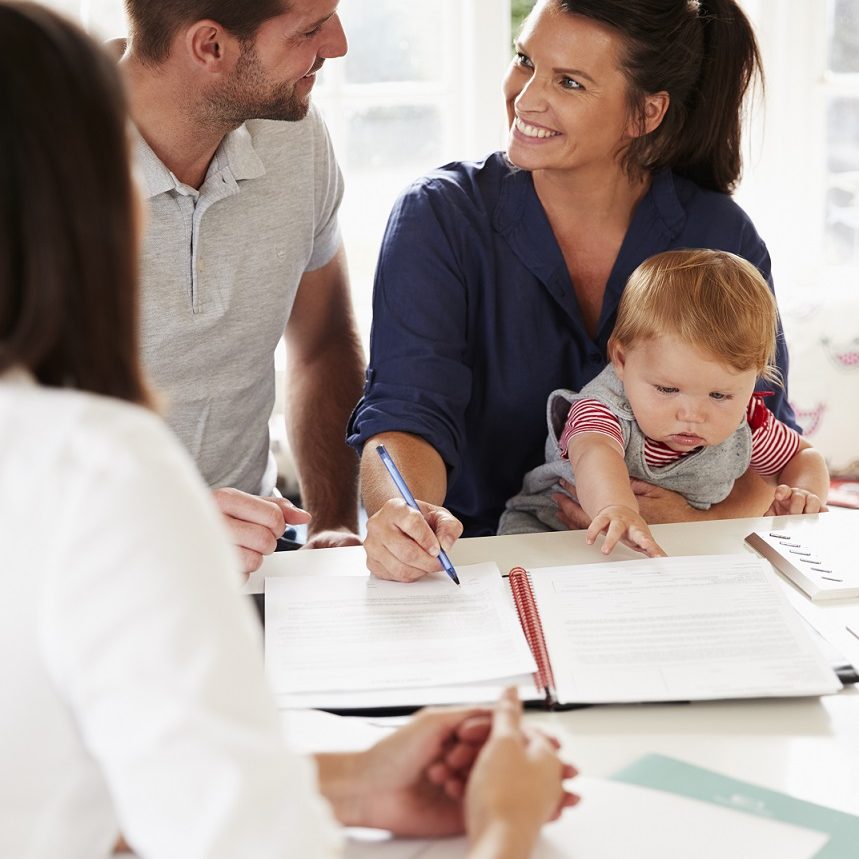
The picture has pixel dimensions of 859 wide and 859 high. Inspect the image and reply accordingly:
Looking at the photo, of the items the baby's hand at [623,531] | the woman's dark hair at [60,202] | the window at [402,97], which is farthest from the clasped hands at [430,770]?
A: the window at [402,97]

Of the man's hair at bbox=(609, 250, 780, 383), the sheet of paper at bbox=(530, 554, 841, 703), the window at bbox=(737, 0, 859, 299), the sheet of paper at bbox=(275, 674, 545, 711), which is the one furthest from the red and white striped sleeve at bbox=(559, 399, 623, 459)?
the window at bbox=(737, 0, 859, 299)

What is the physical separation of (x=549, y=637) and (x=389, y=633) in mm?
162

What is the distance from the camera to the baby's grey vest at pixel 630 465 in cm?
165

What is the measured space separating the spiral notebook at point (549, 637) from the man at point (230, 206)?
20.2 inches

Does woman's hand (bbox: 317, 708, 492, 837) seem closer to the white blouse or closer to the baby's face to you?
the white blouse

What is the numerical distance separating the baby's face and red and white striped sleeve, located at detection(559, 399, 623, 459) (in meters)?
0.04

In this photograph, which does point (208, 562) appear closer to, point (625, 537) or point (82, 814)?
point (82, 814)

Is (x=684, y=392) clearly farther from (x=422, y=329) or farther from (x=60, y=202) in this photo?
(x=60, y=202)

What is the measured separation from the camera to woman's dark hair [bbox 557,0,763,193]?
1729 mm

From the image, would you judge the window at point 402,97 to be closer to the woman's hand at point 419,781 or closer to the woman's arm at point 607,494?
the woman's arm at point 607,494

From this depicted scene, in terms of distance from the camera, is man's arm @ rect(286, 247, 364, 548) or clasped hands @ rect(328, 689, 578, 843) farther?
man's arm @ rect(286, 247, 364, 548)

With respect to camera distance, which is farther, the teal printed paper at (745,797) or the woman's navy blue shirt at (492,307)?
the woman's navy blue shirt at (492,307)

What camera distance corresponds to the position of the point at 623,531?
1.34 meters

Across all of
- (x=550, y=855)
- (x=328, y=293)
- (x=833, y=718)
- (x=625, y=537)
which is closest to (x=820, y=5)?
(x=328, y=293)
